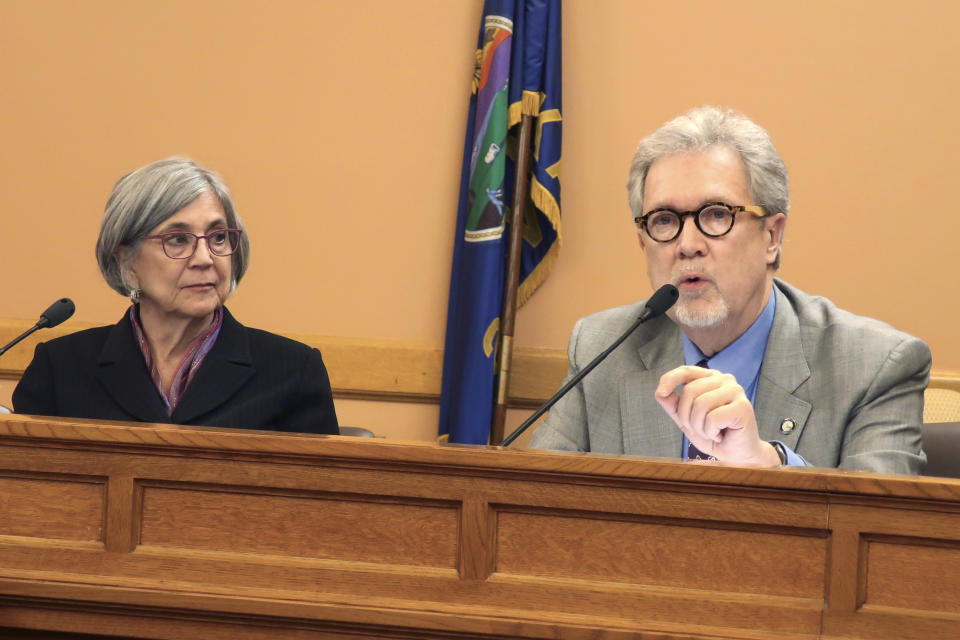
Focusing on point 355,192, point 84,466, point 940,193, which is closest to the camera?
point 84,466

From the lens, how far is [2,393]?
13.0 ft

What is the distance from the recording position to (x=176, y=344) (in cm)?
242

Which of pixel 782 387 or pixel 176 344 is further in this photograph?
pixel 176 344

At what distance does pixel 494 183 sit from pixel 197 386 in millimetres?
1627

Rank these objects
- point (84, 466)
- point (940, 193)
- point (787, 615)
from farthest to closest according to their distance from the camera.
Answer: point (940, 193)
point (84, 466)
point (787, 615)

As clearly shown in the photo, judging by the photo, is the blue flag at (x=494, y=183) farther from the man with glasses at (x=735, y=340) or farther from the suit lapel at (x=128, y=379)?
the suit lapel at (x=128, y=379)

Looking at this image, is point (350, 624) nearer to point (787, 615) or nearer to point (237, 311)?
point (787, 615)

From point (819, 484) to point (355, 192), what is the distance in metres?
2.88

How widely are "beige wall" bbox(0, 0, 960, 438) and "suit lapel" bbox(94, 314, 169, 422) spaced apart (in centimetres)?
154

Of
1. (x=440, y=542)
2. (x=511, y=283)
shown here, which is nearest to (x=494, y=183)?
(x=511, y=283)

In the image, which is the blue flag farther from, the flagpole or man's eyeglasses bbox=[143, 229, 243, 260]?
man's eyeglasses bbox=[143, 229, 243, 260]

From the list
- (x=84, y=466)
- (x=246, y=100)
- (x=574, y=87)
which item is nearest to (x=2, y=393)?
(x=246, y=100)

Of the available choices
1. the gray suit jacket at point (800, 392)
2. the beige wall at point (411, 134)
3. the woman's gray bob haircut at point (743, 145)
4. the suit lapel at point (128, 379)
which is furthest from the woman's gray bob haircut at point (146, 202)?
the beige wall at point (411, 134)

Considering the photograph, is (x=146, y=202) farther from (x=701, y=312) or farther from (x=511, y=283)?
(x=511, y=283)
